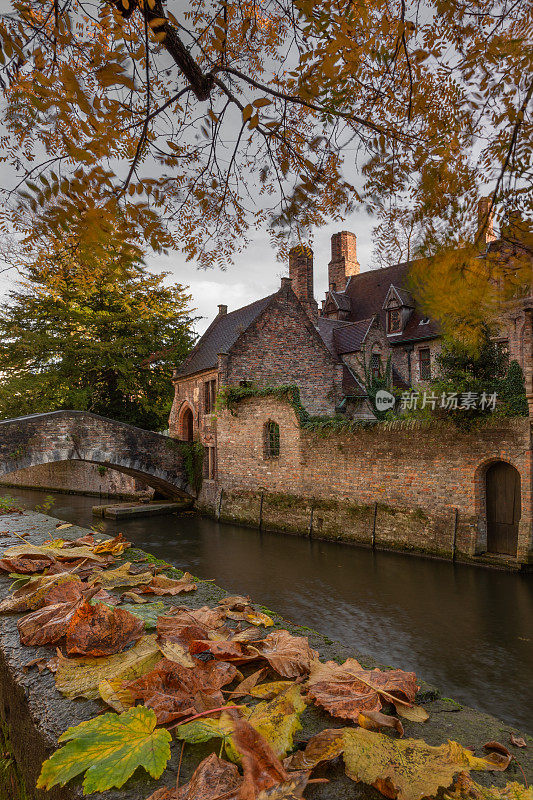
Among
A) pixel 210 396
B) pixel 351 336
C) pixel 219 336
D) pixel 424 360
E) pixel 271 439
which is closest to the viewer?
pixel 271 439

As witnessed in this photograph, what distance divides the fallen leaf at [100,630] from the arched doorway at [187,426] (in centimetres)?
2084

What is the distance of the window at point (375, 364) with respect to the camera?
22034 mm

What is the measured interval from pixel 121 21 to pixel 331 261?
3020 centimetres

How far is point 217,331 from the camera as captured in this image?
2345cm

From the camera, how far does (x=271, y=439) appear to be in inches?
656

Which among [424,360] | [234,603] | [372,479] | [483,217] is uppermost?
[424,360]

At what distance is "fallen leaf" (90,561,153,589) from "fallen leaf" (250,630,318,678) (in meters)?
0.81

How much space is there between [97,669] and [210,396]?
1832 centimetres

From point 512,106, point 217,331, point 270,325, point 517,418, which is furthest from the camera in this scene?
point 217,331

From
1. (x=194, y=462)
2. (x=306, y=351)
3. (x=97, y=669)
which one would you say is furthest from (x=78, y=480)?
(x=97, y=669)

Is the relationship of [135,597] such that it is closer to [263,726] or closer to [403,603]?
[263,726]

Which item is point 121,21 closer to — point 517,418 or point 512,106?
point 512,106

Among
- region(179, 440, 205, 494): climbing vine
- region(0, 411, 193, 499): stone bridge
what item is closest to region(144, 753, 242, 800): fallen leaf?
region(0, 411, 193, 499): stone bridge

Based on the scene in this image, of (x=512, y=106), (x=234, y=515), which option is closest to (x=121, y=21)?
(x=512, y=106)
